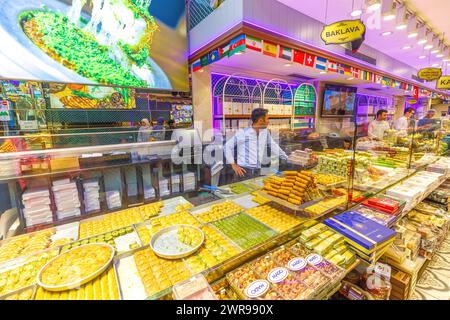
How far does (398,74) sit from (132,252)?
35.8 feet

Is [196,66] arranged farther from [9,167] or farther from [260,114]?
[9,167]

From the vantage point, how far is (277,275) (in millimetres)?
1173

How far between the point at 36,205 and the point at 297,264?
3180 mm

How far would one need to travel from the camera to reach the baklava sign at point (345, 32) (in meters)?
3.18

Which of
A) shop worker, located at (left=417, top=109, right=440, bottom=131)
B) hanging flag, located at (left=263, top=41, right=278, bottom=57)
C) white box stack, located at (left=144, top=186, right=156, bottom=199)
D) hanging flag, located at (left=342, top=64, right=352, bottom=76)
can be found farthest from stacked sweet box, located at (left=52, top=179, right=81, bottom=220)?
hanging flag, located at (left=342, top=64, right=352, bottom=76)

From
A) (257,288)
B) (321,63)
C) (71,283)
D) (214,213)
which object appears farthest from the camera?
(321,63)

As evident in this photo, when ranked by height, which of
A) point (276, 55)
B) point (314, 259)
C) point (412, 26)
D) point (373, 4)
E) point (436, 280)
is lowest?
point (436, 280)

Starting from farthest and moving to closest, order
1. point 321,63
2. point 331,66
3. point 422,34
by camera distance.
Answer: point 422,34, point 331,66, point 321,63

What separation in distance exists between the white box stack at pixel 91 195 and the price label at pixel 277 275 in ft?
9.47

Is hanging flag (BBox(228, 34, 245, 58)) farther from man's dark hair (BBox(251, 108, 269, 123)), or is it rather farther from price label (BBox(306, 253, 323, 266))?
price label (BBox(306, 253, 323, 266))

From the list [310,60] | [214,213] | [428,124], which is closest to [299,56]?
[310,60]

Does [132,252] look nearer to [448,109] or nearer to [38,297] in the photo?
[38,297]

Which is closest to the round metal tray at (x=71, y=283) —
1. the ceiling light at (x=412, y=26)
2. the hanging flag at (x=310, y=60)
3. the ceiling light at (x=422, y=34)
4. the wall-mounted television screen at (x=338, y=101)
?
the hanging flag at (x=310, y=60)

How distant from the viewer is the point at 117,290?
95 cm
